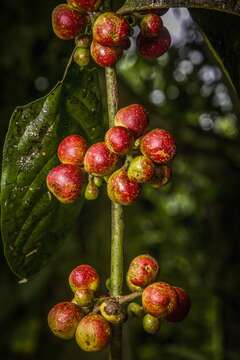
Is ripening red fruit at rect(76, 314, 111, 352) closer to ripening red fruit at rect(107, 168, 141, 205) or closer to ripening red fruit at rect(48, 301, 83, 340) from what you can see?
ripening red fruit at rect(48, 301, 83, 340)

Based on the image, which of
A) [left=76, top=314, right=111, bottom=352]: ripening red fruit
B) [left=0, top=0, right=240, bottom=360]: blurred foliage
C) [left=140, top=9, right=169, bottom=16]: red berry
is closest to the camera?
[left=76, top=314, right=111, bottom=352]: ripening red fruit

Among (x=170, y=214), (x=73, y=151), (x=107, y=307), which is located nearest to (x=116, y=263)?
(x=107, y=307)

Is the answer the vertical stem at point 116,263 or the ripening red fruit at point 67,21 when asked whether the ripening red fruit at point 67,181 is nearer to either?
the vertical stem at point 116,263

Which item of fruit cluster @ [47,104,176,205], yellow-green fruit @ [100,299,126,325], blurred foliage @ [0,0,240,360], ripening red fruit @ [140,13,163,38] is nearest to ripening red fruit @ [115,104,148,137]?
fruit cluster @ [47,104,176,205]

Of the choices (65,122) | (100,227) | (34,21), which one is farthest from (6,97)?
(65,122)

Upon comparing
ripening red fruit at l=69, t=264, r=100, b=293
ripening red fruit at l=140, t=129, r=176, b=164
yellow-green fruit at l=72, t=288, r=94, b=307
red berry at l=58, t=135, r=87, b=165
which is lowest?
yellow-green fruit at l=72, t=288, r=94, b=307

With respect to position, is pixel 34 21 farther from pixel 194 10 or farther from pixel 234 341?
pixel 234 341

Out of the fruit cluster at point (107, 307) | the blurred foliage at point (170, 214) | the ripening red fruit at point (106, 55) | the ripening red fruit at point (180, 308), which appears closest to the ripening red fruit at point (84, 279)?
→ the fruit cluster at point (107, 307)

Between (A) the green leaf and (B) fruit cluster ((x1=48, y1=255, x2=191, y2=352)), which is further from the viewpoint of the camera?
(A) the green leaf
